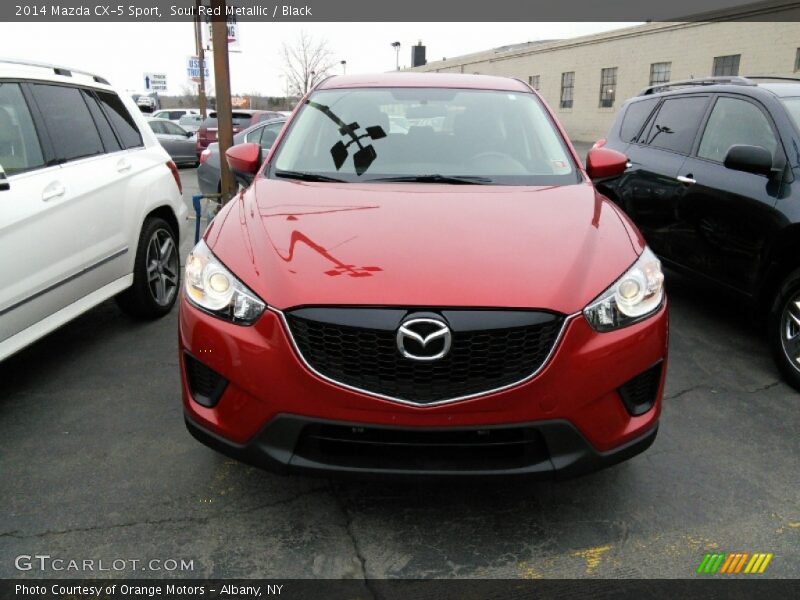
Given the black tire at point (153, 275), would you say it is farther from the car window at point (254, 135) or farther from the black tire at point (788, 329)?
the car window at point (254, 135)

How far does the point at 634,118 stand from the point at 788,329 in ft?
9.79

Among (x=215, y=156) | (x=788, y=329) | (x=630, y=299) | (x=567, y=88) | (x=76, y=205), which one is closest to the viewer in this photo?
(x=630, y=299)

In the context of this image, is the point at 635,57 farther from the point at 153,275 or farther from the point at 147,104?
the point at 153,275

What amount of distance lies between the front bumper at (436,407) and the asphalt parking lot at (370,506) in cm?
27

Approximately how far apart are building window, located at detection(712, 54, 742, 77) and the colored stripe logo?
2546 cm

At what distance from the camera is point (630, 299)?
2406 mm

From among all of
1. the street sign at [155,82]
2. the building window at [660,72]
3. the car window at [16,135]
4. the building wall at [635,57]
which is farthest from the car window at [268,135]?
the street sign at [155,82]

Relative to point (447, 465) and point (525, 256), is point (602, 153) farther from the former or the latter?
point (447, 465)

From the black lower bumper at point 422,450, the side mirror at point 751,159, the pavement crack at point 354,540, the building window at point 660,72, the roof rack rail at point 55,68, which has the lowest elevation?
the pavement crack at point 354,540

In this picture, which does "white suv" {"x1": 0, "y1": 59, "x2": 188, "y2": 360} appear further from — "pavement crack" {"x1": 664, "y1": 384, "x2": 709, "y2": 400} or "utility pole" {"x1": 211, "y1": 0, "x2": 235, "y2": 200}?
"pavement crack" {"x1": 664, "y1": 384, "x2": 709, "y2": 400}

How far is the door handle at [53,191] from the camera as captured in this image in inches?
141

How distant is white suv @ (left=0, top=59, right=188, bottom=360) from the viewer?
11.1 feet

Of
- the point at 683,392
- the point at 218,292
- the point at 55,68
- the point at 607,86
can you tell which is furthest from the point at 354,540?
the point at 607,86

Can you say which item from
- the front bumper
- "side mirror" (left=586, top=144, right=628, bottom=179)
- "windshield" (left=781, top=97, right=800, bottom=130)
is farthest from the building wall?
Answer: the front bumper
